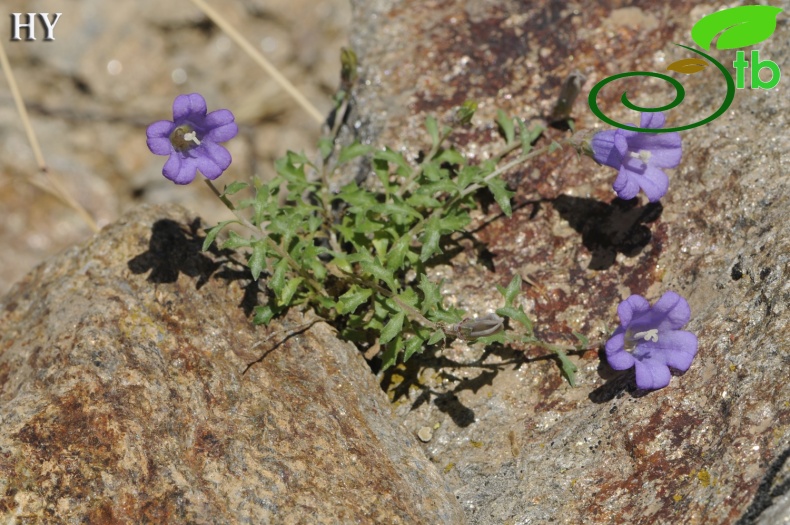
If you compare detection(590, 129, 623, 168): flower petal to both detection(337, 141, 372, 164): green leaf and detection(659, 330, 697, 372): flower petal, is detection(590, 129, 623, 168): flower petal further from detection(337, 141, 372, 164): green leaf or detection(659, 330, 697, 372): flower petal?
detection(337, 141, 372, 164): green leaf

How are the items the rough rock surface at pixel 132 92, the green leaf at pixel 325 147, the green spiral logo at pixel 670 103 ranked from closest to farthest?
the green spiral logo at pixel 670 103 → the green leaf at pixel 325 147 → the rough rock surface at pixel 132 92

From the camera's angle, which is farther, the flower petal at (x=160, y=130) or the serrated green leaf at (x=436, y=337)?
the serrated green leaf at (x=436, y=337)

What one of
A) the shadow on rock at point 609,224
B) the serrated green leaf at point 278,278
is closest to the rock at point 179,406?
the serrated green leaf at point 278,278

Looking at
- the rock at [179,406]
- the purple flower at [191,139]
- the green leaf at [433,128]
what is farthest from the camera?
the green leaf at [433,128]

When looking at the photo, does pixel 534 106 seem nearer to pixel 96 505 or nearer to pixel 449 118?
pixel 449 118

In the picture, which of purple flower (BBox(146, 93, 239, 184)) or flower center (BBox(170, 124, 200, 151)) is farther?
flower center (BBox(170, 124, 200, 151))

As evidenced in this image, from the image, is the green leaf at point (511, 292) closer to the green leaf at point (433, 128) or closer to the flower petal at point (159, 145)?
the green leaf at point (433, 128)

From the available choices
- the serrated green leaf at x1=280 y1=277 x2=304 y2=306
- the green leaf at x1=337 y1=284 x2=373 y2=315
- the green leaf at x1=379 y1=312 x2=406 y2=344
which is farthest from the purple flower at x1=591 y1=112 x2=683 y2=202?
the serrated green leaf at x1=280 y1=277 x2=304 y2=306

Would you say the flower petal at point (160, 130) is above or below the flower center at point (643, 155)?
above
